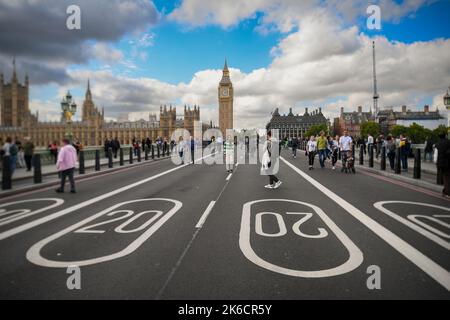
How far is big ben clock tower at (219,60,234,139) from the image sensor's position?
130000 millimetres

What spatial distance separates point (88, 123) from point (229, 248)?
15862 centimetres

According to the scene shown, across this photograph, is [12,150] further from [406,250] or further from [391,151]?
[391,151]

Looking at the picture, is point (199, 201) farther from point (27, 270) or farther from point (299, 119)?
point (299, 119)

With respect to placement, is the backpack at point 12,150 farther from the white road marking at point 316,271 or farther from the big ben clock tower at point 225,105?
the big ben clock tower at point 225,105

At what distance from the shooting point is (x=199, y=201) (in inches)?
345

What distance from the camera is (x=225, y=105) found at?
134750 millimetres

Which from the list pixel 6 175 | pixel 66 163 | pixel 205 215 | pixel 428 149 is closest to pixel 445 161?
pixel 205 215

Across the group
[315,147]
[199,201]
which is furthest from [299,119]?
[199,201]

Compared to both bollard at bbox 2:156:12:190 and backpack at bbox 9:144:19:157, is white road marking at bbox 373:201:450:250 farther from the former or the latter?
backpack at bbox 9:144:19:157

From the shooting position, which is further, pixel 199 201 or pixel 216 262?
→ pixel 199 201

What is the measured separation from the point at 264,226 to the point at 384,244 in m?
2.05

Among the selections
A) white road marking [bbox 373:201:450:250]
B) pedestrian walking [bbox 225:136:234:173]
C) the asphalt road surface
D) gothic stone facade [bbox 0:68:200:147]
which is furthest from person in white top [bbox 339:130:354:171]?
gothic stone facade [bbox 0:68:200:147]
